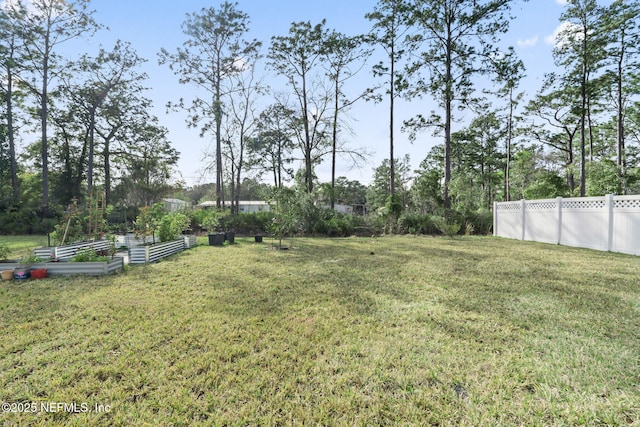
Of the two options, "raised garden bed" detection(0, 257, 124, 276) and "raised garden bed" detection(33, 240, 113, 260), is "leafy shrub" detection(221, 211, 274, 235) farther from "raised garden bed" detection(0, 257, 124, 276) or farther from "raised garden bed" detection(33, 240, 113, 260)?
"raised garden bed" detection(0, 257, 124, 276)

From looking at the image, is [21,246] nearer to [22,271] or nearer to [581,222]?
[22,271]

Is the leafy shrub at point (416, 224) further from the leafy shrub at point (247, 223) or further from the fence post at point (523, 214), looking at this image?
the leafy shrub at point (247, 223)

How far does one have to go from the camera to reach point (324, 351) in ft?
6.89

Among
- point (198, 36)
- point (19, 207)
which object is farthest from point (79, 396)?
point (19, 207)

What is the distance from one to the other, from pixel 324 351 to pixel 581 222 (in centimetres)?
939

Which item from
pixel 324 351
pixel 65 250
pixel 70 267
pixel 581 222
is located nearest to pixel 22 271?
pixel 70 267

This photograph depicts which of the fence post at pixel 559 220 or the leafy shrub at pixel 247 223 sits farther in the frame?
the leafy shrub at pixel 247 223

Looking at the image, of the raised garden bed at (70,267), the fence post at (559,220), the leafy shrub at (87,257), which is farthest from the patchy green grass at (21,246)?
the fence post at (559,220)

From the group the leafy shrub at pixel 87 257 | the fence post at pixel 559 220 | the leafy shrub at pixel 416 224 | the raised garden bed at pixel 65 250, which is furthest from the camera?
the leafy shrub at pixel 416 224

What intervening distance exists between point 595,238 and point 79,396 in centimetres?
1063

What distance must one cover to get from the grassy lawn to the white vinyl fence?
367 cm

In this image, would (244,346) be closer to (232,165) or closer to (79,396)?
(79,396)

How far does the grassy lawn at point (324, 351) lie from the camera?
150 cm

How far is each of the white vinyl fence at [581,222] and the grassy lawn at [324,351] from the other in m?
3.67
